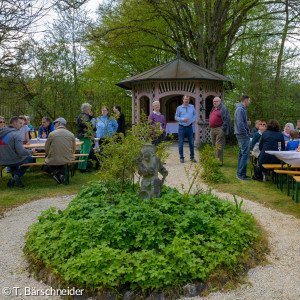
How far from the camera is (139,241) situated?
12.9 feet

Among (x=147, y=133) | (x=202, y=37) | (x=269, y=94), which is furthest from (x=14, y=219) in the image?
(x=202, y=37)

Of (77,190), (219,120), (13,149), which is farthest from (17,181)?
(219,120)

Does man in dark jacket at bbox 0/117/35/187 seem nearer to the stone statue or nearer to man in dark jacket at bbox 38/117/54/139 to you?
man in dark jacket at bbox 38/117/54/139

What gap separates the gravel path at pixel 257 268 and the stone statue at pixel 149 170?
1834mm

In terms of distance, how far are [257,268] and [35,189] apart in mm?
5362

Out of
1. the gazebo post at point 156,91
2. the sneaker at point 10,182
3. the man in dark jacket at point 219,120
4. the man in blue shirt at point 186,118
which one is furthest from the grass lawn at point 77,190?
the gazebo post at point 156,91

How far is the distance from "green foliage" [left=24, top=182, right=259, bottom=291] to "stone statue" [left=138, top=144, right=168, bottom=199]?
0.18 m

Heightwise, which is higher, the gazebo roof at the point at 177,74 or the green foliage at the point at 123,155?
the gazebo roof at the point at 177,74

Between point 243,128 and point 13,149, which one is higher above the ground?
point 243,128

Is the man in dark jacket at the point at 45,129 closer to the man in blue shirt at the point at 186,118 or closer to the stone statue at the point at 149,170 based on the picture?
the man in blue shirt at the point at 186,118

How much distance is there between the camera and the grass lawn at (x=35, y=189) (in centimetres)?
655

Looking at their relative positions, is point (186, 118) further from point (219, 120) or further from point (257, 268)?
point (257, 268)

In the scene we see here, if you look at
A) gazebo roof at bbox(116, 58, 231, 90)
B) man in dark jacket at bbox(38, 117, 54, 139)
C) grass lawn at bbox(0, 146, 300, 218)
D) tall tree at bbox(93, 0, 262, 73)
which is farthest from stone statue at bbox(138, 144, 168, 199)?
tall tree at bbox(93, 0, 262, 73)

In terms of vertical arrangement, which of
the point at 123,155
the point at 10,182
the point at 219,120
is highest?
the point at 219,120
